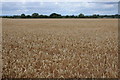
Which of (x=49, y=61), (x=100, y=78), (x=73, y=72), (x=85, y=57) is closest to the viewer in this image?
(x=100, y=78)

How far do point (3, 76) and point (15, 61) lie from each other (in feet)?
4.77

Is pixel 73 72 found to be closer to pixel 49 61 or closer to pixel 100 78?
pixel 100 78

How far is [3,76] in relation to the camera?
619 cm

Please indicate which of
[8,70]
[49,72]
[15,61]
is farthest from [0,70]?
[49,72]

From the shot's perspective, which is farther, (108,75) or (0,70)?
(0,70)

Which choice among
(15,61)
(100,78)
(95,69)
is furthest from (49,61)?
(100,78)

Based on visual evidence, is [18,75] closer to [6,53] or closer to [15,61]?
[15,61]

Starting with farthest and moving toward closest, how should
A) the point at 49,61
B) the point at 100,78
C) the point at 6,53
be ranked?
the point at 6,53 → the point at 49,61 → the point at 100,78

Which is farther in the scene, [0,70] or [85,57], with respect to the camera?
[85,57]

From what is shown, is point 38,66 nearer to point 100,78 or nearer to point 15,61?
point 15,61

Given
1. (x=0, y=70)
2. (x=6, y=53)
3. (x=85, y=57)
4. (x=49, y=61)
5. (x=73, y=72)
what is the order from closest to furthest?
(x=73, y=72) → (x=0, y=70) → (x=49, y=61) → (x=85, y=57) → (x=6, y=53)

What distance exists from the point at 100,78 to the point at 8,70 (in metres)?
2.79

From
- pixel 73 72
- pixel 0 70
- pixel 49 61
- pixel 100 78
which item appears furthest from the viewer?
pixel 49 61

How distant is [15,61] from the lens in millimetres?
7613
